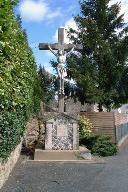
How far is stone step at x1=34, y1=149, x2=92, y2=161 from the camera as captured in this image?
16219mm

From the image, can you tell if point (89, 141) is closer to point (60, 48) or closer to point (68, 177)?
point (60, 48)

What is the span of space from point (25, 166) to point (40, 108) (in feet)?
19.7

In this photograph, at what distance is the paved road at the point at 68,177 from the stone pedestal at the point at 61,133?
164cm

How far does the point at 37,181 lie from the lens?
11.7m

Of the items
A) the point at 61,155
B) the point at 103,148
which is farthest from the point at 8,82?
the point at 103,148

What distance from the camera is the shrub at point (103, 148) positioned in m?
18.4

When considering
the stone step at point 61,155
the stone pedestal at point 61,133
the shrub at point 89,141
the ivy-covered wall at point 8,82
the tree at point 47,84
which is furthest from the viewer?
the tree at point 47,84

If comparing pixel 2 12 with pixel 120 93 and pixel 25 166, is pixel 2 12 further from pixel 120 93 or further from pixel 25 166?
pixel 120 93

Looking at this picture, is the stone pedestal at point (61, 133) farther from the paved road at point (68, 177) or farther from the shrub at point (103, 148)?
the shrub at point (103, 148)

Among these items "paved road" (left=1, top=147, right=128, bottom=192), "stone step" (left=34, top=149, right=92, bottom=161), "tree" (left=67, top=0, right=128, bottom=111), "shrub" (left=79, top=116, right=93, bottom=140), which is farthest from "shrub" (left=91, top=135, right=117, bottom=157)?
"tree" (left=67, top=0, right=128, bottom=111)

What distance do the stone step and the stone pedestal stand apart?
41cm

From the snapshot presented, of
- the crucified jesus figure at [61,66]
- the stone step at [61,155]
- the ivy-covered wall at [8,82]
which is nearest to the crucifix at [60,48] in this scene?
the crucified jesus figure at [61,66]

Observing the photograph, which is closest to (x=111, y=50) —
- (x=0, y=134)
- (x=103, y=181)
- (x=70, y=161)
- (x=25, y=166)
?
(x=70, y=161)

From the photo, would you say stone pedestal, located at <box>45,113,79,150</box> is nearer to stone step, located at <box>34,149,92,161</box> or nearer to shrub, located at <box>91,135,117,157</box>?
stone step, located at <box>34,149,92,161</box>
